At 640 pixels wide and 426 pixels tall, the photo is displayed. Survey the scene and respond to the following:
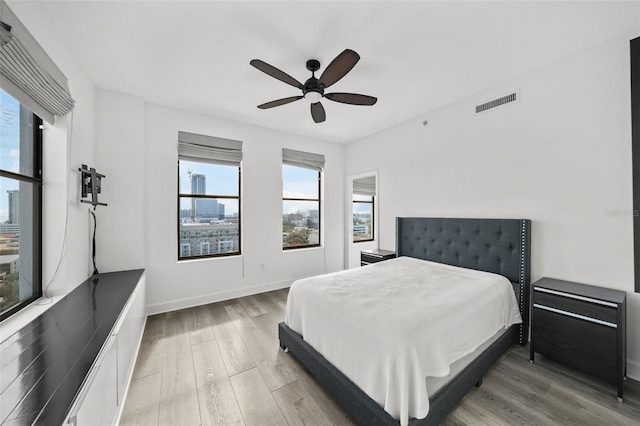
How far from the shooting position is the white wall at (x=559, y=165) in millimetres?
2098

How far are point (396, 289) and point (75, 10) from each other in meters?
3.30

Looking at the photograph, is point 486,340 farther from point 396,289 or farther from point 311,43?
point 311,43

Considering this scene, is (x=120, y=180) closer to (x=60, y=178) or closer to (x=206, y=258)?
(x=60, y=178)

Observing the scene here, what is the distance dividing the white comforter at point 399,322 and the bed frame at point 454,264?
0.09 m

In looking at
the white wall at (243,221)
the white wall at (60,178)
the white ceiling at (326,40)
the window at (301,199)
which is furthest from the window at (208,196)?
the white wall at (60,178)

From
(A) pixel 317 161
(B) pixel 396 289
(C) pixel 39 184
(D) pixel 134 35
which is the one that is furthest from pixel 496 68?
(C) pixel 39 184

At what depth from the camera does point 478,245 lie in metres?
2.94

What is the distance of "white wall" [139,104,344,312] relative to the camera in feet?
10.9

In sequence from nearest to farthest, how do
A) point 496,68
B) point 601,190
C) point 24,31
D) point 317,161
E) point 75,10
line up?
point 24,31, point 75,10, point 601,190, point 496,68, point 317,161

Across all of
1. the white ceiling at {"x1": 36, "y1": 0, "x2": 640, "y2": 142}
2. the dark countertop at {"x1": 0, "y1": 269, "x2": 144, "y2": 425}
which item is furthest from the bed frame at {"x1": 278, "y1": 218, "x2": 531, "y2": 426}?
the white ceiling at {"x1": 36, "y1": 0, "x2": 640, "y2": 142}

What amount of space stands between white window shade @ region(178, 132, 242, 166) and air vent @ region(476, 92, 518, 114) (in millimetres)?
3354

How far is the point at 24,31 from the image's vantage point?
1478 millimetres

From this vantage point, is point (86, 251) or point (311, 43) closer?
point (311, 43)

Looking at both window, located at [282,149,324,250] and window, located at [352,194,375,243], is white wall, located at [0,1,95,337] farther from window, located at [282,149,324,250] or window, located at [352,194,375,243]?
window, located at [352,194,375,243]
